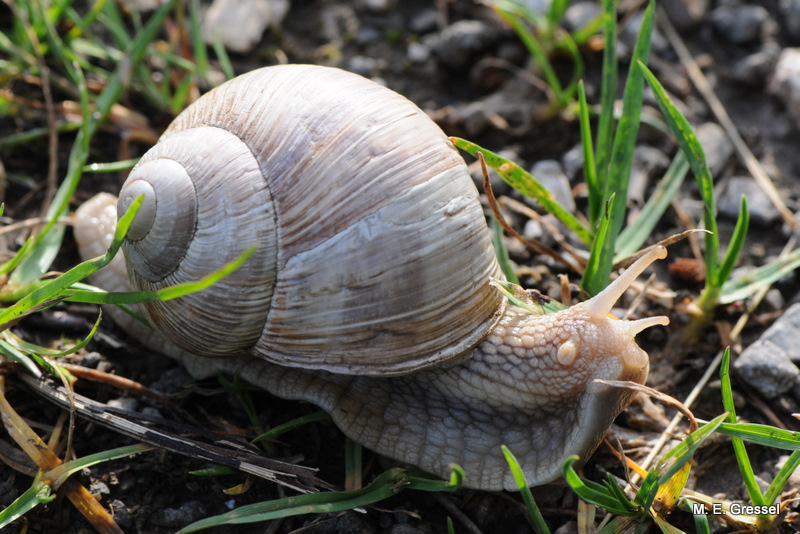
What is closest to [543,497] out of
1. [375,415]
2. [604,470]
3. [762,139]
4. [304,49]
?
[604,470]

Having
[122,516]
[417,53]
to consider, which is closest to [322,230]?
[122,516]

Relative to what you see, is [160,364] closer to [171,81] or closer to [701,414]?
[171,81]

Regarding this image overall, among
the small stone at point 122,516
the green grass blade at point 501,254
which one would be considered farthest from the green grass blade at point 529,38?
the small stone at point 122,516

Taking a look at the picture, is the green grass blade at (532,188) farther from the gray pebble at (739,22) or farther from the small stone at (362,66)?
the gray pebble at (739,22)

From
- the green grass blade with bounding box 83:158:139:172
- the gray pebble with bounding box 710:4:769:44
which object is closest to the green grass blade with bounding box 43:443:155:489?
the green grass blade with bounding box 83:158:139:172

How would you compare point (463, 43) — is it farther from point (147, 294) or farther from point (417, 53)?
point (147, 294)
